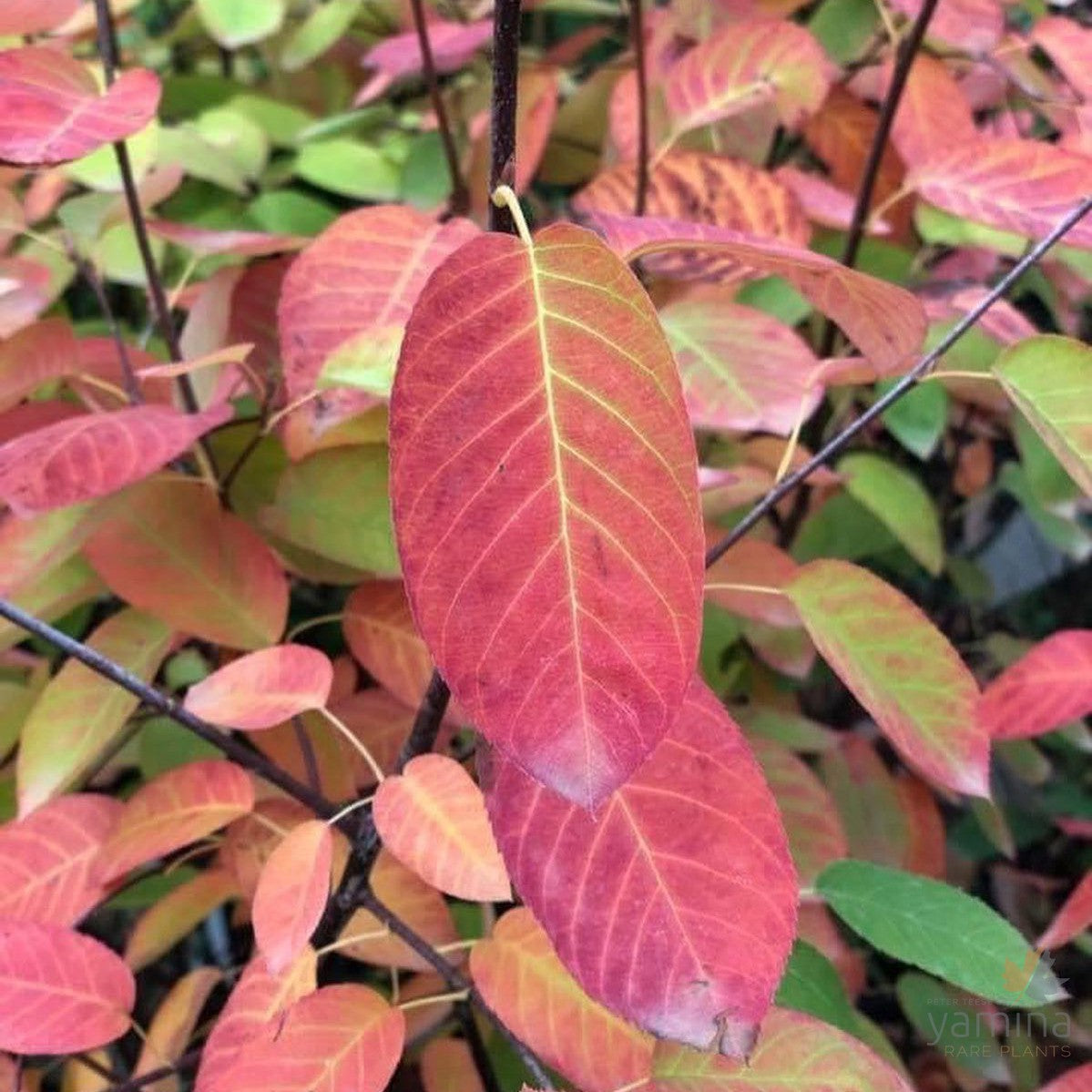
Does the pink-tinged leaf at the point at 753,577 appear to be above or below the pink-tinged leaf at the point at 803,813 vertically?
above

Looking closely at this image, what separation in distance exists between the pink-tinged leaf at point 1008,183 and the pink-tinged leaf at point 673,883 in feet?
1.21

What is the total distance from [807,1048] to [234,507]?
0.44 meters

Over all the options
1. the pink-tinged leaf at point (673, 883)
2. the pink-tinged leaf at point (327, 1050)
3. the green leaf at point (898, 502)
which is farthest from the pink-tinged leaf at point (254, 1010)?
the green leaf at point (898, 502)

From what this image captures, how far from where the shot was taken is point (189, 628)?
568mm

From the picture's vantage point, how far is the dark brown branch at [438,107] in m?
0.69

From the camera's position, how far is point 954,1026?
Result: 859mm

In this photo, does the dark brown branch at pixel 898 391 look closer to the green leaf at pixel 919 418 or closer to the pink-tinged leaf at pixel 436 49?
the green leaf at pixel 919 418

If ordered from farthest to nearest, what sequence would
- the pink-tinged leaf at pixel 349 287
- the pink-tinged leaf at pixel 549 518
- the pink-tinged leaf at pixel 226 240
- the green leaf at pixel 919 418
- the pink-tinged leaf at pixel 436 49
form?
the pink-tinged leaf at pixel 436 49 < the green leaf at pixel 919 418 < the pink-tinged leaf at pixel 226 240 < the pink-tinged leaf at pixel 349 287 < the pink-tinged leaf at pixel 549 518

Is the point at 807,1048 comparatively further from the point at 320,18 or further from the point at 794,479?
the point at 320,18

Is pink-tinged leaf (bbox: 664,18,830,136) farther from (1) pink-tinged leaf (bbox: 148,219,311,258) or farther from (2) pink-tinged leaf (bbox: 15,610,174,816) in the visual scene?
(2) pink-tinged leaf (bbox: 15,610,174,816)

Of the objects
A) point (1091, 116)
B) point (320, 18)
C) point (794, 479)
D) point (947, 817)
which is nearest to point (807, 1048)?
point (794, 479)

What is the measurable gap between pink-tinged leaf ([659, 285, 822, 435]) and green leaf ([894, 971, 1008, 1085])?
20.3 inches

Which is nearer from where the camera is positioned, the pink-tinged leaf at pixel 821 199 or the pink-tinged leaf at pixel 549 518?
the pink-tinged leaf at pixel 549 518

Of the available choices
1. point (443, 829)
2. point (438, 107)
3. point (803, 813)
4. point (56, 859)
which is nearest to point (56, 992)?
point (56, 859)
